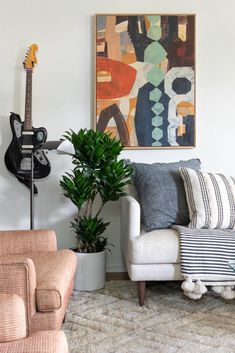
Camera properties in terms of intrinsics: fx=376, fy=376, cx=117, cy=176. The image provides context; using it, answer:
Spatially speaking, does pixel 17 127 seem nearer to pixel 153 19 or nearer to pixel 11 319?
pixel 153 19

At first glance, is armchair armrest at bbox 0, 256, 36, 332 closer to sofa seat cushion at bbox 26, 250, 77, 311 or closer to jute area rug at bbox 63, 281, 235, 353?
sofa seat cushion at bbox 26, 250, 77, 311

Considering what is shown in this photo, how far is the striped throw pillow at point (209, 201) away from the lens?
2443 mm

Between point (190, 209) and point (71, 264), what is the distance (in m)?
0.93

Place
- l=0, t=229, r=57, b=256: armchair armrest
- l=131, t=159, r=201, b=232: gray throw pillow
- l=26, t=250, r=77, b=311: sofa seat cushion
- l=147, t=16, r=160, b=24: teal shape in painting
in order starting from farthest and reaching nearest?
l=147, t=16, r=160, b=24: teal shape in painting, l=131, t=159, r=201, b=232: gray throw pillow, l=0, t=229, r=57, b=256: armchair armrest, l=26, t=250, r=77, b=311: sofa seat cushion

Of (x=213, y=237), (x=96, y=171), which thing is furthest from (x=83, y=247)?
(x=213, y=237)

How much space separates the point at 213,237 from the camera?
7.43 ft

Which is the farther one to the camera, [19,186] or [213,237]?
[19,186]

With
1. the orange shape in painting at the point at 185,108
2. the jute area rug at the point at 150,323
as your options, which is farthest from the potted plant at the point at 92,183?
the orange shape in painting at the point at 185,108

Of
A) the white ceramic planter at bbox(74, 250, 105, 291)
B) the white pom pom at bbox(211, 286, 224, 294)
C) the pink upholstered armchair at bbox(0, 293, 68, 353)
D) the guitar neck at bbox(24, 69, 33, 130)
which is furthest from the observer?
the guitar neck at bbox(24, 69, 33, 130)

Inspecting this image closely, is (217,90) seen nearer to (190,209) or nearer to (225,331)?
(190,209)

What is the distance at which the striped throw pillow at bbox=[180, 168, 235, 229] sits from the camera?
8.02 feet

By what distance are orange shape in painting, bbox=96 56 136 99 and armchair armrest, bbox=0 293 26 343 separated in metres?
2.04

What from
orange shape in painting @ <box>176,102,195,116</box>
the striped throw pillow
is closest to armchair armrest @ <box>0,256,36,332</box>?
the striped throw pillow

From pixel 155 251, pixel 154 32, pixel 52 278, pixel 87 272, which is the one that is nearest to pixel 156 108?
pixel 154 32
